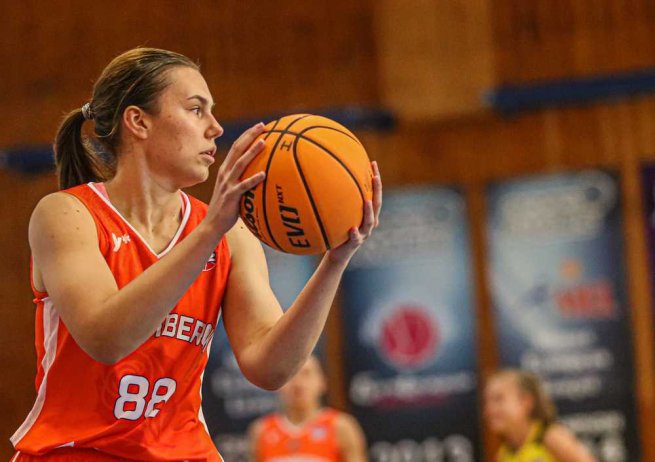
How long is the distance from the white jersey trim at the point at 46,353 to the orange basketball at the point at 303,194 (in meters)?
0.64

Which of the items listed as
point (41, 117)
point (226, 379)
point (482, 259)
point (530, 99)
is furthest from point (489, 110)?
point (41, 117)

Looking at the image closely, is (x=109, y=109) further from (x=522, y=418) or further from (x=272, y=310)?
(x=522, y=418)

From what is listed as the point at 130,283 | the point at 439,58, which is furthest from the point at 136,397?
the point at 439,58

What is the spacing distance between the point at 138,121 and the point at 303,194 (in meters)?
0.59

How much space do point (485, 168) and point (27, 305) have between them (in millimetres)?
4655

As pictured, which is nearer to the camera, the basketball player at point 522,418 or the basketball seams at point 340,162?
the basketball seams at point 340,162

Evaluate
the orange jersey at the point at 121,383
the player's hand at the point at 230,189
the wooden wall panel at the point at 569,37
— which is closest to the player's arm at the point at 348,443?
the wooden wall panel at the point at 569,37

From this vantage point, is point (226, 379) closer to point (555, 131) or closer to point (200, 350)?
point (555, 131)

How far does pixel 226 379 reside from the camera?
32.7 ft

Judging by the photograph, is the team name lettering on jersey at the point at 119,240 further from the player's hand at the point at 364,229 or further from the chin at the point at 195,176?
the player's hand at the point at 364,229

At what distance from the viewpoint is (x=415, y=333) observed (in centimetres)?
962

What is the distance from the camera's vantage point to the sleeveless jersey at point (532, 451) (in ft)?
22.5

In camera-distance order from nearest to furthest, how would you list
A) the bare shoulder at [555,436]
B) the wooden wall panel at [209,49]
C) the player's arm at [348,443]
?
the bare shoulder at [555,436] < the player's arm at [348,443] < the wooden wall panel at [209,49]

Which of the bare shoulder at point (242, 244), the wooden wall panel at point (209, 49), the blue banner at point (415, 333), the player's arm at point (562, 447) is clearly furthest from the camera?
the wooden wall panel at point (209, 49)
